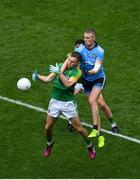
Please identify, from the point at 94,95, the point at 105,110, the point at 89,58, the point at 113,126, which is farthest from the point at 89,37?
the point at 113,126

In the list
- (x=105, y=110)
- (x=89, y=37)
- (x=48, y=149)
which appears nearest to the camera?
(x=48, y=149)

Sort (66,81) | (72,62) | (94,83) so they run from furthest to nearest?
(94,83) < (72,62) < (66,81)

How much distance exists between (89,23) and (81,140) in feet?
24.1

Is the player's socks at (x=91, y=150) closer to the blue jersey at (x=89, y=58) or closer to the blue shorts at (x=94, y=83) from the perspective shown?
the blue shorts at (x=94, y=83)

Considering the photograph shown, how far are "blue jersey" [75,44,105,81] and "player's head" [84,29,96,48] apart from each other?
5.3 inches

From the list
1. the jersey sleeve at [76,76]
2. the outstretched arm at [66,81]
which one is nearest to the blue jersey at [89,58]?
the jersey sleeve at [76,76]

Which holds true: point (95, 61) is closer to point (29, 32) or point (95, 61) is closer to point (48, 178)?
point (48, 178)

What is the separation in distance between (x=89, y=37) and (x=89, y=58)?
1.88ft

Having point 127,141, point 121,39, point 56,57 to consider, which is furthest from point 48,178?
point 121,39

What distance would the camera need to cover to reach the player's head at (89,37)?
643 inches

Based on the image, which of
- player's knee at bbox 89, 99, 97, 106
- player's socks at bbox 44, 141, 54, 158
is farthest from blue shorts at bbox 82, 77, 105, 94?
player's socks at bbox 44, 141, 54, 158

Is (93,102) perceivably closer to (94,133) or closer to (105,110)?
(94,133)

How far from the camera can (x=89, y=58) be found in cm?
1672

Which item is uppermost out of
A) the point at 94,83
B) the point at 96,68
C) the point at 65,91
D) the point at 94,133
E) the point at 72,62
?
the point at 72,62
